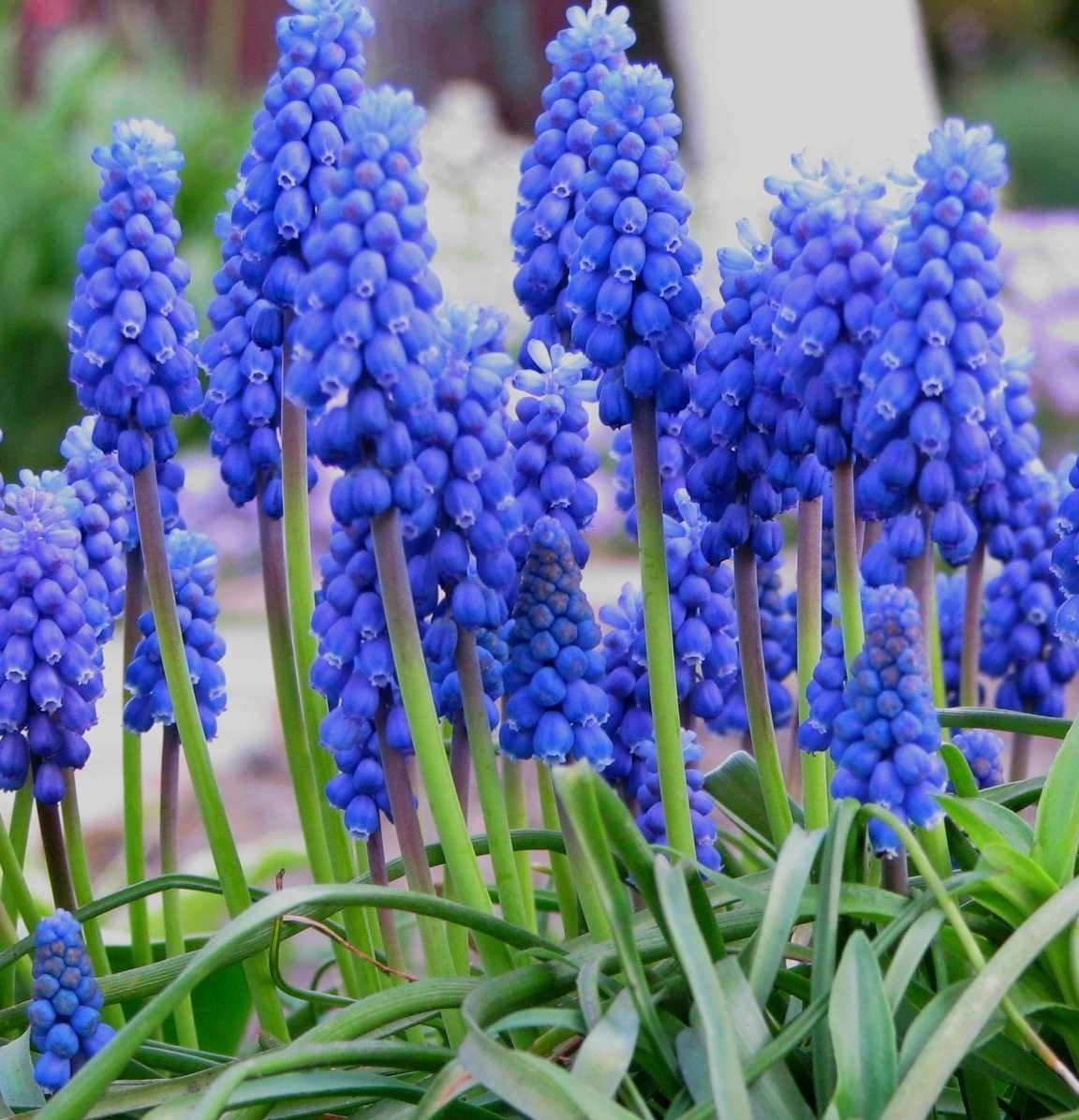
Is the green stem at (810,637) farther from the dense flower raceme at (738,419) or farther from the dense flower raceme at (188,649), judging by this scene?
the dense flower raceme at (188,649)

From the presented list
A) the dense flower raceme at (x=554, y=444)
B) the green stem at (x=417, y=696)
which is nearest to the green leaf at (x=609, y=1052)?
the green stem at (x=417, y=696)

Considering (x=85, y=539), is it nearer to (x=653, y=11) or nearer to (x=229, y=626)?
(x=229, y=626)

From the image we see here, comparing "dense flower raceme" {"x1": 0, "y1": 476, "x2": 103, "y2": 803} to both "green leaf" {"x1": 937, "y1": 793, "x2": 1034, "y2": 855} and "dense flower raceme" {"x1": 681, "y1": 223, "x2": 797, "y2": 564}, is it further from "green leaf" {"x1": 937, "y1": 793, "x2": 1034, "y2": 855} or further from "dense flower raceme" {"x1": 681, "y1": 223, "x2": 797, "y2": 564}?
"green leaf" {"x1": 937, "y1": 793, "x2": 1034, "y2": 855}

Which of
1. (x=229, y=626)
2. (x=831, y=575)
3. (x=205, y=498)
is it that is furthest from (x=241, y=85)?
(x=831, y=575)

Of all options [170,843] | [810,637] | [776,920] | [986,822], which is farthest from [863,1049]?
[170,843]

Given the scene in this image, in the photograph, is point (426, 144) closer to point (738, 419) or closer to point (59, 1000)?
point (738, 419)
